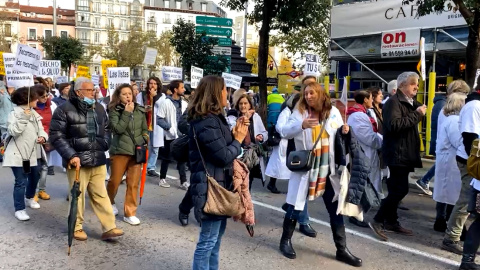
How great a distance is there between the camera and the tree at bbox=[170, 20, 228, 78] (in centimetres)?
1494

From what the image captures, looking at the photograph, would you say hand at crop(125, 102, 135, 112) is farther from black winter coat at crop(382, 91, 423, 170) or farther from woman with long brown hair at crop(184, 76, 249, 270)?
black winter coat at crop(382, 91, 423, 170)

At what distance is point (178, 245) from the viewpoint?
523 cm

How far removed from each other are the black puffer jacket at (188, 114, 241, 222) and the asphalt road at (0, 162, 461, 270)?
1.27m

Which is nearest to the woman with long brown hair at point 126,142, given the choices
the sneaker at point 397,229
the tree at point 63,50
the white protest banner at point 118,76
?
the sneaker at point 397,229

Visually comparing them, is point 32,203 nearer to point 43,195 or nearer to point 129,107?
point 43,195

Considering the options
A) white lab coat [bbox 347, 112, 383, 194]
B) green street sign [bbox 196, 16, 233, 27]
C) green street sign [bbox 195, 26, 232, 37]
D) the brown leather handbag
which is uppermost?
green street sign [bbox 196, 16, 233, 27]

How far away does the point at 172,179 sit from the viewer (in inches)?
354

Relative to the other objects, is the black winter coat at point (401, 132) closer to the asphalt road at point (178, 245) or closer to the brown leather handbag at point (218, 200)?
the asphalt road at point (178, 245)

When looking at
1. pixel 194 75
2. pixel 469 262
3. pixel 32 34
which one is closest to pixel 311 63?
pixel 194 75

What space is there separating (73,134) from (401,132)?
3657 millimetres

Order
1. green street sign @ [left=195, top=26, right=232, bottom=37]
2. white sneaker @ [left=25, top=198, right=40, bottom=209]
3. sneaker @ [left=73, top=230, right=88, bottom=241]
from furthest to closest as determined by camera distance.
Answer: green street sign @ [left=195, top=26, right=232, bottom=37], white sneaker @ [left=25, top=198, right=40, bottom=209], sneaker @ [left=73, top=230, right=88, bottom=241]

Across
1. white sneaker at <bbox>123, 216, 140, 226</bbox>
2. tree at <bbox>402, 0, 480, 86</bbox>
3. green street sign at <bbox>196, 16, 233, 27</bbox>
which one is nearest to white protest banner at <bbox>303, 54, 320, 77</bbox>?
tree at <bbox>402, 0, 480, 86</bbox>

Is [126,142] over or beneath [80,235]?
over

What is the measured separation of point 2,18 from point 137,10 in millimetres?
60511
